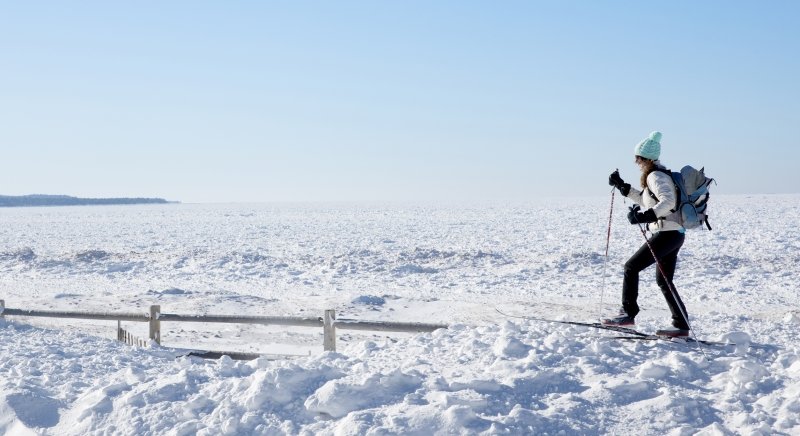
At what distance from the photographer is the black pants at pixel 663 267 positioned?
21.5 feet

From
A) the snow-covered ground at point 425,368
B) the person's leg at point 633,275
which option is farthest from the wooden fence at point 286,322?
the person's leg at point 633,275

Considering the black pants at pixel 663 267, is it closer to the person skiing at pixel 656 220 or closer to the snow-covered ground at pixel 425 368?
the person skiing at pixel 656 220

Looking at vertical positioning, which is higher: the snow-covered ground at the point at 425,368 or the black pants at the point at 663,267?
the black pants at the point at 663,267

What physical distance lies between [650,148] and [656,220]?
70cm

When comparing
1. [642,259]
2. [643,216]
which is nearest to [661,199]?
[643,216]

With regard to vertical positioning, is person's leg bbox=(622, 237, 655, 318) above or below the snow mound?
above

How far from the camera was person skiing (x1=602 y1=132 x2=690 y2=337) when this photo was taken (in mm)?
6344

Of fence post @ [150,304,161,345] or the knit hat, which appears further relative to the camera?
fence post @ [150,304,161,345]

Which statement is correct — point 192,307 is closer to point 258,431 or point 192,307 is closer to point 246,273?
point 246,273

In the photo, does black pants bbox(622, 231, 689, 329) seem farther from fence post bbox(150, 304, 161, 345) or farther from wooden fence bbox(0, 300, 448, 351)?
fence post bbox(150, 304, 161, 345)

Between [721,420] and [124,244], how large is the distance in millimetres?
31432

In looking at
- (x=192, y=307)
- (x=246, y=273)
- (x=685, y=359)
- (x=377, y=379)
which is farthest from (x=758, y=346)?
(x=246, y=273)

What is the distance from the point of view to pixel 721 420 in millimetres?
4895

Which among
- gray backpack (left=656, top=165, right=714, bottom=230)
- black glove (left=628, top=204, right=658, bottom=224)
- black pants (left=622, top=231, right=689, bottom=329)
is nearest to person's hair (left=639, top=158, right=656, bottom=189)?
gray backpack (left=656, top=165, right=714, bottom=230)
